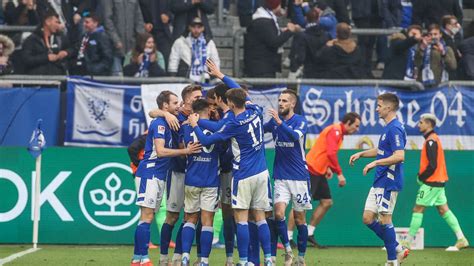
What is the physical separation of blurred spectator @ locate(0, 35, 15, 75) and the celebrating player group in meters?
6.95

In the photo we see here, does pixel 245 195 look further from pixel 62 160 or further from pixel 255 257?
pixel 62 160

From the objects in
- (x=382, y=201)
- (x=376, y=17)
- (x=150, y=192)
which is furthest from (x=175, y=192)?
(x=376, y=17)

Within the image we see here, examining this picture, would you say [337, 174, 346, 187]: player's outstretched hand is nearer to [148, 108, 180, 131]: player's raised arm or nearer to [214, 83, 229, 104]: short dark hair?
[214, 83, 229, 104]: short dark hair

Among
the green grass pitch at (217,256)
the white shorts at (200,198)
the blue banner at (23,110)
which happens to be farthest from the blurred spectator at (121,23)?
the white shorts at (200,198)

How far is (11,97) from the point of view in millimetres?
22969

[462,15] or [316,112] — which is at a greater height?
[462,15]

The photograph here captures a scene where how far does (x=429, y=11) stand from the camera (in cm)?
2662

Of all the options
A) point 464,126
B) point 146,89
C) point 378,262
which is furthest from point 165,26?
point 378,262

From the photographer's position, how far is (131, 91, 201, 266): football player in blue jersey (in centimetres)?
1642

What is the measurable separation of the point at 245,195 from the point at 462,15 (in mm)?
12733

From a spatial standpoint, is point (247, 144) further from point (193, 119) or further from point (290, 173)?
point (290, 173)

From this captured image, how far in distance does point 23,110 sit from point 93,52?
199cm

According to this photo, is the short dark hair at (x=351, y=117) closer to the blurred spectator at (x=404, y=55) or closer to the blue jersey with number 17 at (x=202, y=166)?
the blurred spectator at (x=404, y=55)

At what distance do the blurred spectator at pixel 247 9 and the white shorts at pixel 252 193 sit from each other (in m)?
9.55
